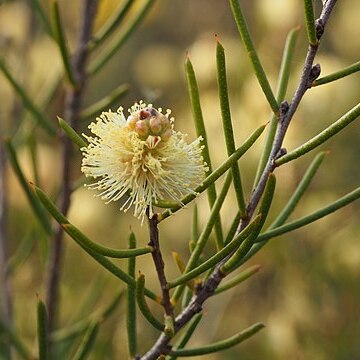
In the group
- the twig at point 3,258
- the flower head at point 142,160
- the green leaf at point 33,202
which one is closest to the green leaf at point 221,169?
the flower head at point 142,160

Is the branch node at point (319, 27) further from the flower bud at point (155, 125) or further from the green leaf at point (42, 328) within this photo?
the green leaf at point (42, 328)

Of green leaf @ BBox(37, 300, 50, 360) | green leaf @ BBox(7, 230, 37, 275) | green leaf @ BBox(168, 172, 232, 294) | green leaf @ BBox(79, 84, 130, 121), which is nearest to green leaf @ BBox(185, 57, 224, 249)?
green leaf @ BBox(168, 172, 232, 294)

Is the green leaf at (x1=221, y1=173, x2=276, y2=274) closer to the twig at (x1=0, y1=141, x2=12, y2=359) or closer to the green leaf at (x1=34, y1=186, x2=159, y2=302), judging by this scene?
the green leaf at (x1=34, y1=186, x2=159, y2=302)

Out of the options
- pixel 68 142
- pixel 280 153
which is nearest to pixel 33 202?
pixel 68 142

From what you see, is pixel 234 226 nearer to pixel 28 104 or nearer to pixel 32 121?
pixel 28 104

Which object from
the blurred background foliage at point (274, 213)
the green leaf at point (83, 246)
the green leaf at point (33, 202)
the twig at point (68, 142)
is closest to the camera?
the green leaf at point (83, 246)

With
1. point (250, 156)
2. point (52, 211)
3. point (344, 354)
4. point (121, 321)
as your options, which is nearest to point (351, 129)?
point (250, 156)

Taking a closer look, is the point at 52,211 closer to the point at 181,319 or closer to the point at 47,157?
the point at 181,319
